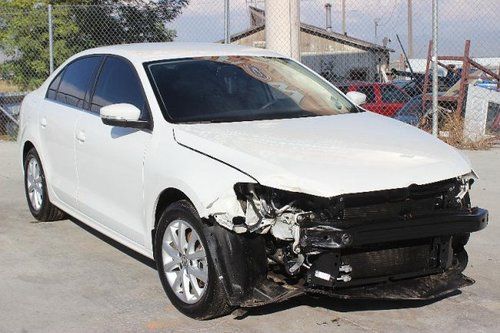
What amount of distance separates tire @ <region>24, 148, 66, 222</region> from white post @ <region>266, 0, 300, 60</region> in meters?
4.60

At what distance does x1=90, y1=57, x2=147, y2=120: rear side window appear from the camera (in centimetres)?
521

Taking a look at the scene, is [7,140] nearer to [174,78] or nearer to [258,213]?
[174,78]

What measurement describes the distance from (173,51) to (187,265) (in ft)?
6.44

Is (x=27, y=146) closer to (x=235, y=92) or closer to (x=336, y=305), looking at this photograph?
(x=235, y=92)

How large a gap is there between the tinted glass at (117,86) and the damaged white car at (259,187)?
15 mm

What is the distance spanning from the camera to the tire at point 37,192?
22.0ft

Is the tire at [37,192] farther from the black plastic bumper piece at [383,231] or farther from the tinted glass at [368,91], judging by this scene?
the tinted glass at [368,91]

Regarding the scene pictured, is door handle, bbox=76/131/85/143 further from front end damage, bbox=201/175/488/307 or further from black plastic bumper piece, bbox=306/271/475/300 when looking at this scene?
black plastic bumper piece, bbox=306/271/475/300

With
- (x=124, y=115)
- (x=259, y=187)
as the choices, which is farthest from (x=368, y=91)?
(x=259, y=187)

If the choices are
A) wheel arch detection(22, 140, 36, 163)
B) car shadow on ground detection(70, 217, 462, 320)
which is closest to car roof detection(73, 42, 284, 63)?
wheel arch detection(22, 140, 36, 163)

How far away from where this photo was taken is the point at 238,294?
4.04 m

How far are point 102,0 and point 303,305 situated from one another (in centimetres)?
1889

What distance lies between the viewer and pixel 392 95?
1596 cm

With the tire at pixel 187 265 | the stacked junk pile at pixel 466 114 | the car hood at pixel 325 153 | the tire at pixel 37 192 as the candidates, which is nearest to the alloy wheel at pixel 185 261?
the tire at pixel 187 265
